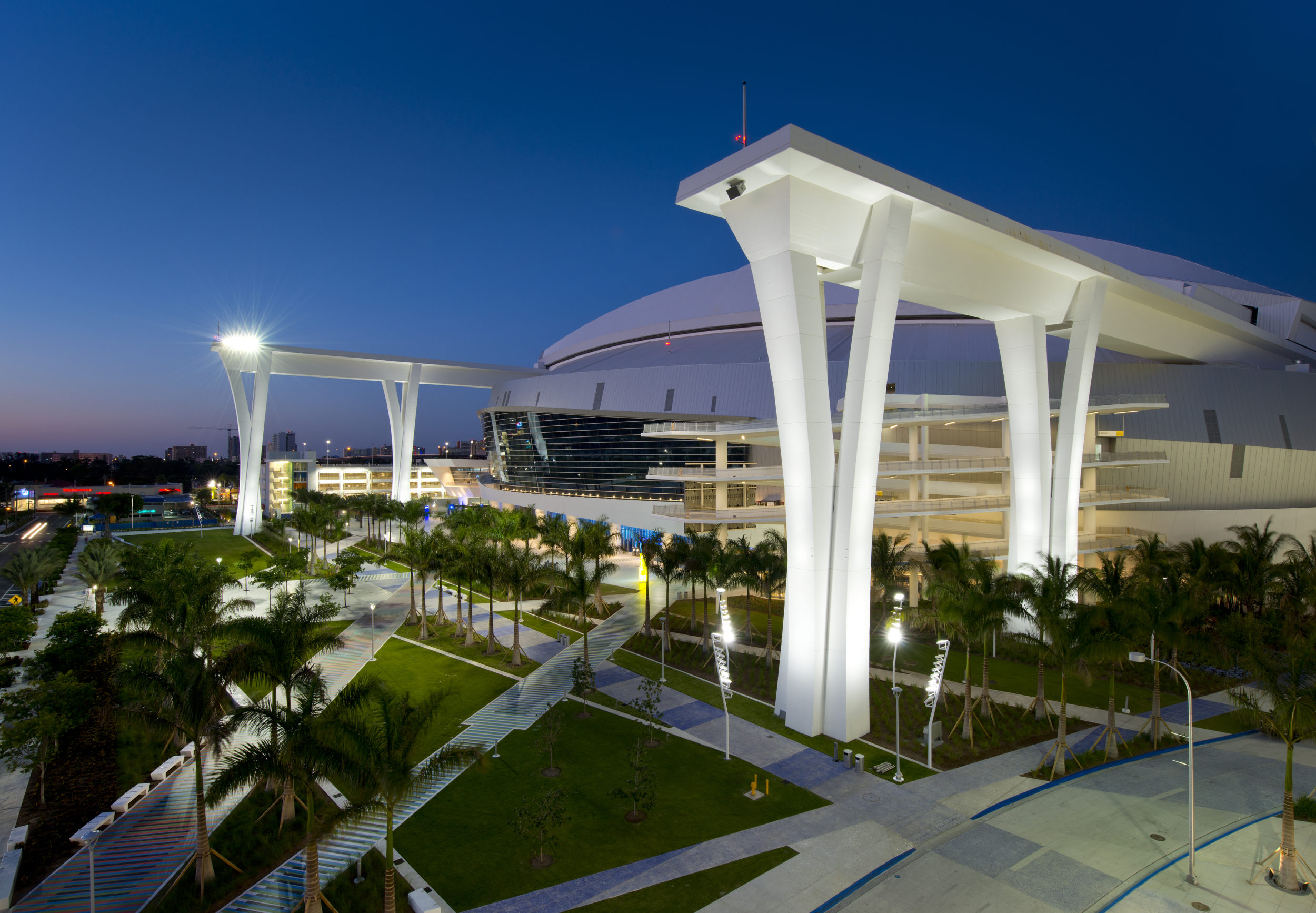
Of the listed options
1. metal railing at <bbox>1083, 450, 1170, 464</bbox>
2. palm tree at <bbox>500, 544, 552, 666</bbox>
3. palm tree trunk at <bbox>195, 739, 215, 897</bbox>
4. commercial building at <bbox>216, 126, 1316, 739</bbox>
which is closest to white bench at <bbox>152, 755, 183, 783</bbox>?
palm tree trunk at <bbox>195, 739, 215, 897</bbox>

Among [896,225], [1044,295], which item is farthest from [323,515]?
[1044,295]

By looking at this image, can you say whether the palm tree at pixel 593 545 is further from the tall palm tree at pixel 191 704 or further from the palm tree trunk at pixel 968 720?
the tall palm tree at pixel 191 704

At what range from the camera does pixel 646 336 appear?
80.7 meters

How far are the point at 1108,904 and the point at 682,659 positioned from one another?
64.2 ft

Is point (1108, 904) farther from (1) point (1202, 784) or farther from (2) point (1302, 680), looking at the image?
(1) point (1202, 784)

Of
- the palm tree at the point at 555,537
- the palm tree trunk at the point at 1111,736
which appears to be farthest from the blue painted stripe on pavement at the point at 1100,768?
the palm tree at the point at 555,537

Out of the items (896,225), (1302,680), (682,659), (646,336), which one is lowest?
(682,659)

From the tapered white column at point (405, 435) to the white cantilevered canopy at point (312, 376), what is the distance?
7 cm

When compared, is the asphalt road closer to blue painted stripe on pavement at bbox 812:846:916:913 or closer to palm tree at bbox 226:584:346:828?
palm tree at bbox 226:584:346:828

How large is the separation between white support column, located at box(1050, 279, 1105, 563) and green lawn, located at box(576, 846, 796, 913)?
25768 millimetres

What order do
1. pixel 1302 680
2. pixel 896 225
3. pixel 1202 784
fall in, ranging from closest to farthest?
pixel 1302 680 < pixel 1202 784 < pixel 896 225

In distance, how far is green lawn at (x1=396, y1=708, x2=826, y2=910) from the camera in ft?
50.2

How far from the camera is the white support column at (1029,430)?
110 ft

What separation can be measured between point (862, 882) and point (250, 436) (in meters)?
78.6
